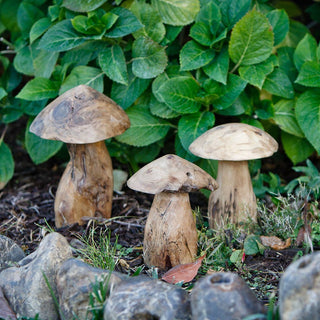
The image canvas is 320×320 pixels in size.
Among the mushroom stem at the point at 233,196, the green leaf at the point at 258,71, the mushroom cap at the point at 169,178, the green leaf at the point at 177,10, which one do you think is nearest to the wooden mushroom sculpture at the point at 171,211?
the mushroom cap at the point at 169,178

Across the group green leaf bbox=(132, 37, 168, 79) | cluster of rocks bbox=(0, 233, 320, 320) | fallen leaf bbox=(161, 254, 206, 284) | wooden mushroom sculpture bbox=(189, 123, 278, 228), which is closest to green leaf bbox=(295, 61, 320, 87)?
wooden mushroom sculpture bbox=(189, 123, 278, 228)

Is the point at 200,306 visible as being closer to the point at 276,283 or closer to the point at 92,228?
the point at 276,283

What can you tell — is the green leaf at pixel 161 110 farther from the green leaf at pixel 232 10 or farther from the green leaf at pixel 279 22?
the green leaf at pixel 279 22

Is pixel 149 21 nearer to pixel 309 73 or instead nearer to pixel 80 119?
pixel 80 119

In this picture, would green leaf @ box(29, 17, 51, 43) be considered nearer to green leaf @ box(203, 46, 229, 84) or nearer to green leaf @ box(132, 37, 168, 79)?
green leaf @ box(132, 37, 168, 79)

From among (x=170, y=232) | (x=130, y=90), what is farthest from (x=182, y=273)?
(x=130, y=90)

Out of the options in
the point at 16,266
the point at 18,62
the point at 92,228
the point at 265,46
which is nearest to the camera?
the point at 16,266

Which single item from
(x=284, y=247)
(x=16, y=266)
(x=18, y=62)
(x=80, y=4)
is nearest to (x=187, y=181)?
(x=284, y=247)
